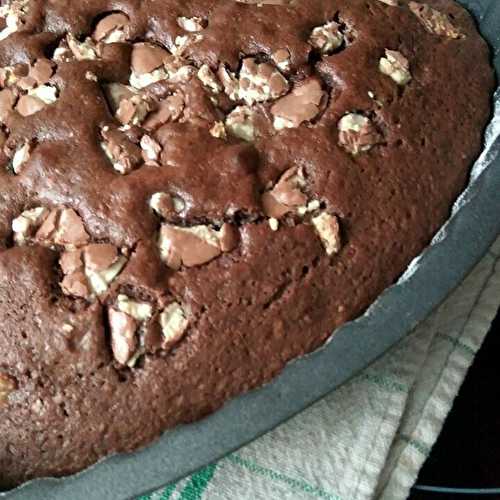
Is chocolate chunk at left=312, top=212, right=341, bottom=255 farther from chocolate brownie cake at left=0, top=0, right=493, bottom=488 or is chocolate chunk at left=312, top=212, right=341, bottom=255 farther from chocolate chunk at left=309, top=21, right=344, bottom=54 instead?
chocolate chunk at left=309, top=21, right=344, bottom=54

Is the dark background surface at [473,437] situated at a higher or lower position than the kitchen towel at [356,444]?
lower

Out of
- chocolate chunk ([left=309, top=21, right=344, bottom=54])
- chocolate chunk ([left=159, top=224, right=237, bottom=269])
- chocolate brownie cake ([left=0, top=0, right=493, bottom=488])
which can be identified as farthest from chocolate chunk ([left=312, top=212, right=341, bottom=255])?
chocolate chunk ([left=309, top=21, right=344, bottom=54])

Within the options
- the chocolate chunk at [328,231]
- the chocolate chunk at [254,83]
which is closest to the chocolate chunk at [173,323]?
the chocolate chunk at [328,231]

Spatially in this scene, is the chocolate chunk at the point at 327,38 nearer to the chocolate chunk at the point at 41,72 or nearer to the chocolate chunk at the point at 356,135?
the chocolate chunk at the point at 356,135

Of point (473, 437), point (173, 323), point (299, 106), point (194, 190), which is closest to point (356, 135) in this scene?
point (299, 106)

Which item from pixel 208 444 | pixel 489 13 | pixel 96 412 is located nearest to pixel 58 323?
pixel 96 412

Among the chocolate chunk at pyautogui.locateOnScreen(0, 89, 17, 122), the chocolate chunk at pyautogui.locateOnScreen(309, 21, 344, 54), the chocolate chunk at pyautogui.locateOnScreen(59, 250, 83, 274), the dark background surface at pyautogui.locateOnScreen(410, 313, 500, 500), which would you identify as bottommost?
the dark background surface at pyautogui.locateOnScreen(410, 313, 500, 500)
